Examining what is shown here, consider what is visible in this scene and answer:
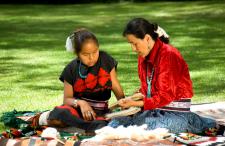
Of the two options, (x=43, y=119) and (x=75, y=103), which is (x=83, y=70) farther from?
(x=43, y=119)

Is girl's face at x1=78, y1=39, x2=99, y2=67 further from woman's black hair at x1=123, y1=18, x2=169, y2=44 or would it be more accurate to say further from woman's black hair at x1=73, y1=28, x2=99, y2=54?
woman's black hair at x1=123, y1=18, x2=169, y2=44

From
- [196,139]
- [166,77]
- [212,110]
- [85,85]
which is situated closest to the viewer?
[196,139]

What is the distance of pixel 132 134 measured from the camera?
510 cm

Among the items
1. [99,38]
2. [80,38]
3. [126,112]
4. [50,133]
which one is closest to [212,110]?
[126,112]

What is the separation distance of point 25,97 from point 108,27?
948 cm

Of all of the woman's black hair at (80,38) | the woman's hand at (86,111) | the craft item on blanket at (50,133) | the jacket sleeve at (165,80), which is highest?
the woman's black hair at (80,38)

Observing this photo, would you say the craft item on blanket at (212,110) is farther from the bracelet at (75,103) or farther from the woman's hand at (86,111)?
the bracelet at (75,103)

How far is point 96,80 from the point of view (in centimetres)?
595

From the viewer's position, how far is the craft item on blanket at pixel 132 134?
5059mm

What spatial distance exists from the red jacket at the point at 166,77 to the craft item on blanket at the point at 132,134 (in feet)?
0.97

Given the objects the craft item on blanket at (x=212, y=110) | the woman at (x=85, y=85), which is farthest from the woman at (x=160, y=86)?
the craft item on blanket at (x=212, y=110)

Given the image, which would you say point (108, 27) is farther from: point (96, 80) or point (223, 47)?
point (96, 80)

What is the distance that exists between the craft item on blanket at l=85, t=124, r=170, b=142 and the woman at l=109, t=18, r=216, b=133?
0.23 meters

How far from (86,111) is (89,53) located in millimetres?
541
